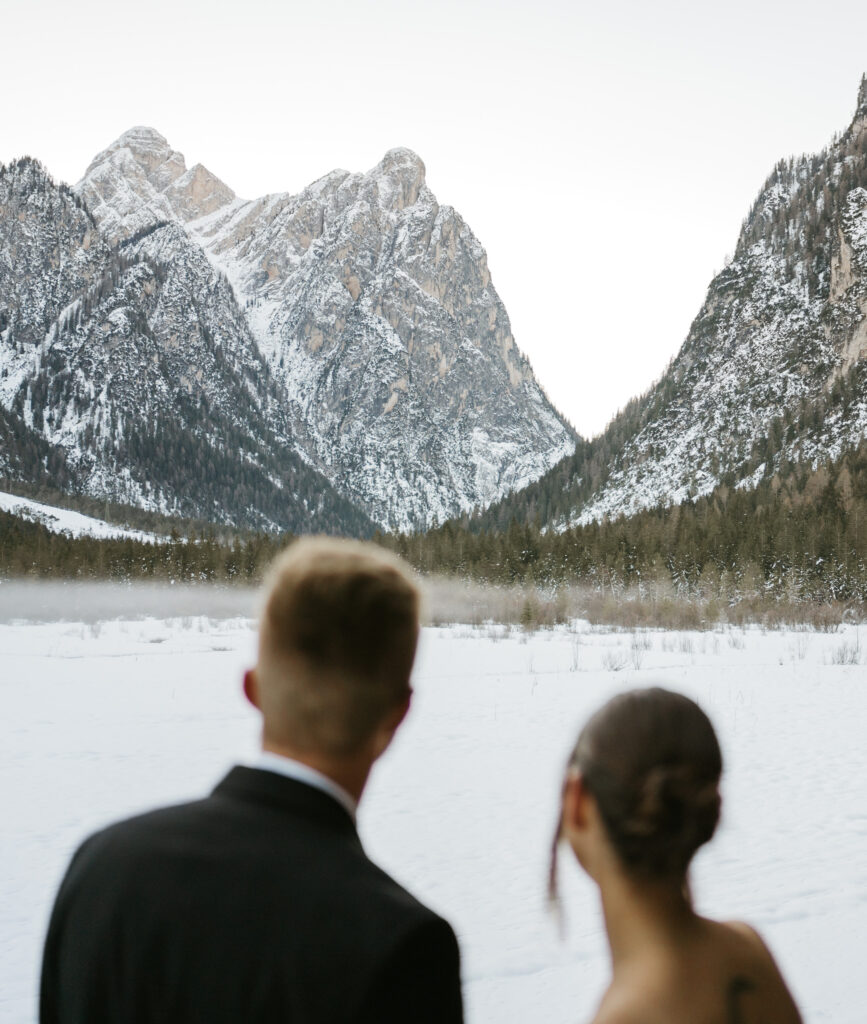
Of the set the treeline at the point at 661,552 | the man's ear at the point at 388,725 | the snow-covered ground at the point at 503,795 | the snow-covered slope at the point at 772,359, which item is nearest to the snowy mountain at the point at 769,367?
the snow-covered slope at the point at 772,359

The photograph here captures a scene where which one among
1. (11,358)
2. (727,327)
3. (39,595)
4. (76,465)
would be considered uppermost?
(11,358)

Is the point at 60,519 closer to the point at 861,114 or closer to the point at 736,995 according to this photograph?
the point at 861,114

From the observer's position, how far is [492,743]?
9.28 meters

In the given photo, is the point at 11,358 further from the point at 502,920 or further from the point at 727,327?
the point at 502,920

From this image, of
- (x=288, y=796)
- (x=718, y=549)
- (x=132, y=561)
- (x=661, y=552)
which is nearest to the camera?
(x=288, y=796)

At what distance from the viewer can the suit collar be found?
1204 mm

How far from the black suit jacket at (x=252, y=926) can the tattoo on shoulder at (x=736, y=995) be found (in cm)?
51

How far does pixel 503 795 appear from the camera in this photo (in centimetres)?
715

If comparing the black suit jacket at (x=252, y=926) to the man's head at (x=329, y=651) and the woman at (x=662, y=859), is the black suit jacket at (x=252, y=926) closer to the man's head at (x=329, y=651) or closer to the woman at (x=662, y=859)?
the man's head at (x=329, y=651)

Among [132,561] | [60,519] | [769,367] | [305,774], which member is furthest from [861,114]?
[305,774]

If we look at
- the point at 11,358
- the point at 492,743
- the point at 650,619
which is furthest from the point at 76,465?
the point at 492,743

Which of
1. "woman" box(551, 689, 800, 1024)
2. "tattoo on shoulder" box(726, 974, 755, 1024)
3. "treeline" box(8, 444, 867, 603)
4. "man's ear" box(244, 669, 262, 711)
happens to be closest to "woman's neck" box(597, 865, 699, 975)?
"woman" box(551, 689, 800, 1024)

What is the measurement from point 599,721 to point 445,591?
5277 centimetres

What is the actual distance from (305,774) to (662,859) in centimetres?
65
